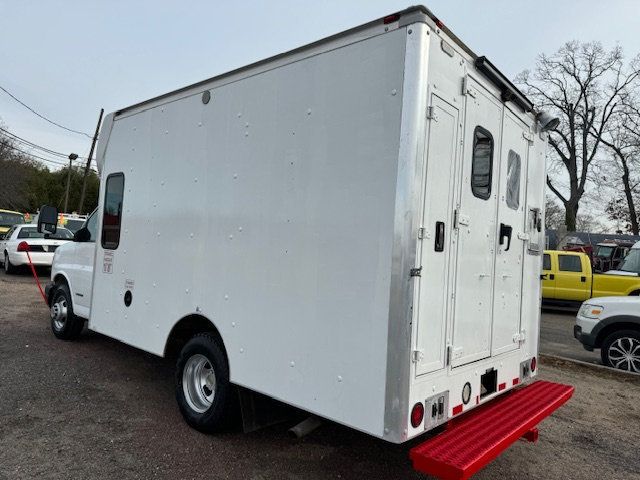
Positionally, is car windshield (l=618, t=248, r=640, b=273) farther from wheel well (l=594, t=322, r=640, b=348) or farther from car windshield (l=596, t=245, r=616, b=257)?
car windshield (l=596, t=245, r=616, b=257)

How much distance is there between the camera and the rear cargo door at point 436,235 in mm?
2791

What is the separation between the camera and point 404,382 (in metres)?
2.62

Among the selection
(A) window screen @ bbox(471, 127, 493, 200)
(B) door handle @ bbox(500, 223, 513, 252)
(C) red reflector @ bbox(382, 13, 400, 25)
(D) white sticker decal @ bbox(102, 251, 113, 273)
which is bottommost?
(D) white sticker decal @ bbox(102, 251, 113, 273)

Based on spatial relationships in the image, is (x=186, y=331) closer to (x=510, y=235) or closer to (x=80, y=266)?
(x=80, y=266)

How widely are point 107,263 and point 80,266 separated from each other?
1.12 m

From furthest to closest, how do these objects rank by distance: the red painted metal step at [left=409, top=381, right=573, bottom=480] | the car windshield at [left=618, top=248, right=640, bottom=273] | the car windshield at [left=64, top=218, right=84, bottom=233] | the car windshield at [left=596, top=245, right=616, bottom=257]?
the car windshield at [left=596, top=245, right=616, bottom=257] < the car windshield at [left=64, top=218, right=84, bottom=233] < the car windshield at [left=618, top=248, right=640, bottom=273] < the red painted metal step at [left=409, top=381, right=573, bottom=480]

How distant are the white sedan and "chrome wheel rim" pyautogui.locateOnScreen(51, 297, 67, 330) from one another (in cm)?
721

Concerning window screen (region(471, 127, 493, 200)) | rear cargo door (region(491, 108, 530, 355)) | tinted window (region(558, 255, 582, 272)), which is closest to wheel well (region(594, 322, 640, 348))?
rear cargo door (region(491, 108, 530, 355))

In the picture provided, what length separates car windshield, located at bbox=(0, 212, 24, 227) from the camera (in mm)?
19153

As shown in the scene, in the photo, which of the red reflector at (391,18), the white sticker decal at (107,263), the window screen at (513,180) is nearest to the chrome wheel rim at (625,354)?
the window screen at (513,180)

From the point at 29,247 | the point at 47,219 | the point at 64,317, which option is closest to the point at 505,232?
the point at 47,219

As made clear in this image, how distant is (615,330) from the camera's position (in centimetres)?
724

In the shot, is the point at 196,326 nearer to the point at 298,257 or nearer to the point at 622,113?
the point at 298,257

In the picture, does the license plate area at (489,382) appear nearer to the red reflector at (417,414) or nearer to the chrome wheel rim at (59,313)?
the red reflector at (417,414)
